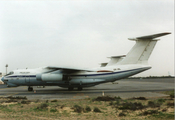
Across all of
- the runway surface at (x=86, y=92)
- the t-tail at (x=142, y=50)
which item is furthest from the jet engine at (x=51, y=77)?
the t-tail at (x=142, y=50)

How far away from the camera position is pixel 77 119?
7.25 metres

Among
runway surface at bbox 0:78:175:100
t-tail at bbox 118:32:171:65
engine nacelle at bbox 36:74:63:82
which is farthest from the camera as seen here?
engine nacelle at bbox 36:74:63:82

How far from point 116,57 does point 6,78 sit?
22.9 m

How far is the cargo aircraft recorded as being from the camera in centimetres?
1960

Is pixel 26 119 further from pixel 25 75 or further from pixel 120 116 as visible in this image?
pixel 25 75

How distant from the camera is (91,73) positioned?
21.0 m

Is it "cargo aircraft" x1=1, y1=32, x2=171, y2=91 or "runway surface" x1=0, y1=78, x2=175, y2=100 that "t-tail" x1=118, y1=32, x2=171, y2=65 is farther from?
"runway surface" x1=0, y1=78, x2=175, y2=100

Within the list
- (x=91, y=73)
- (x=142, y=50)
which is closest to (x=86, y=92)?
(x=91, y=73)

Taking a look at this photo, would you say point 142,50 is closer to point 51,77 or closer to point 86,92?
point 86,92

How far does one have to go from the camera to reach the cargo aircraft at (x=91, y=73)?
19.6 metres

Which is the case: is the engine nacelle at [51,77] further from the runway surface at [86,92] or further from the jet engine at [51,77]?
the runway surface at [86,92]

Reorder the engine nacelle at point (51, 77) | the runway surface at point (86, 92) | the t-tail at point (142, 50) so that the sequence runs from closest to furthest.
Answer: the runway surface at point (86, 92) < the t-tail at point (142, 50) < the engine nacelle at point (51, 77)

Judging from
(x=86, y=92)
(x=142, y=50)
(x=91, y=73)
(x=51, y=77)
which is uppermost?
(x=142, y=50)

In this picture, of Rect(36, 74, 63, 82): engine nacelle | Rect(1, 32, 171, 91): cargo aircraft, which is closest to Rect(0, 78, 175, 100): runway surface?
Rect(1, 32, 171, 91): cargo aircraft
